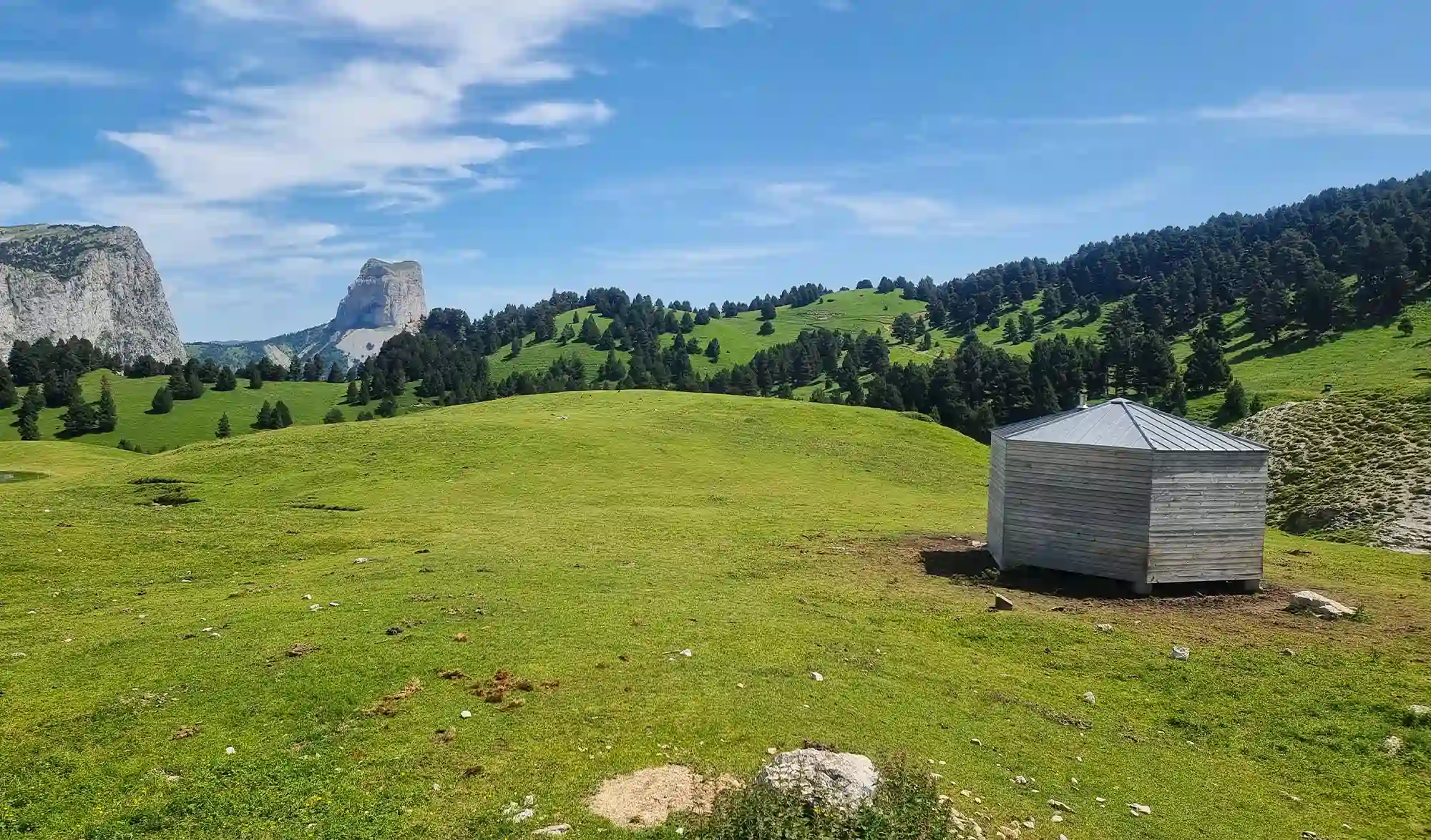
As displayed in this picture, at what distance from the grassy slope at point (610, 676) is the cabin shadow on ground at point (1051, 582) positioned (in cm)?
119

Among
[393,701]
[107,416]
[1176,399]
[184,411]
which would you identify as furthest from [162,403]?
[1176,399]

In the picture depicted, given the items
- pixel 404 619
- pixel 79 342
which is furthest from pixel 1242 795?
pixel 79 342

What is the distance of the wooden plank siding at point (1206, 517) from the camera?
76.9ft

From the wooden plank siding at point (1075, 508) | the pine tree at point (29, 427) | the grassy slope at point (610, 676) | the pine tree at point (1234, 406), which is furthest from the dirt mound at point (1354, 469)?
the pine tree at point (29, 427)

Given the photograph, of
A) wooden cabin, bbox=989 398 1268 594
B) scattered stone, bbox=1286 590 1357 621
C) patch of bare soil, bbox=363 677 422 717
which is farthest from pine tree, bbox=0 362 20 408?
scattered stone, bbox=1286 590 1357 621

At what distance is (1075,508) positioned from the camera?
81.7ft

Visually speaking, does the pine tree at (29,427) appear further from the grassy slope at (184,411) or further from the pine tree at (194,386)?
the pine tree at (194,386)

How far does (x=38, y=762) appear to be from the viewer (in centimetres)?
1131

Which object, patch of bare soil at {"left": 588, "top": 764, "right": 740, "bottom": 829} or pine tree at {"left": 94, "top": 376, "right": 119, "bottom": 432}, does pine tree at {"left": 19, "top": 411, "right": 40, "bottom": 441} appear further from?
patch of bare soil at {"left": 588, "top": 764, "right": 740, "bottom": 829}

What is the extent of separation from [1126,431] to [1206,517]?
344 centimetres

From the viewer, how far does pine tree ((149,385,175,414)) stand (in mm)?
132375

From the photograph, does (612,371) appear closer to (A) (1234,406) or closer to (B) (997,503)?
(A) (1234,406)

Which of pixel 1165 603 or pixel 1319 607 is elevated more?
pixel 1319 607

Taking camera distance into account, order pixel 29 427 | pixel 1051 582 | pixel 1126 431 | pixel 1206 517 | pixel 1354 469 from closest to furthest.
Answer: pixel 1206 517 < pixel 1126 431 < pixel 1051 582 < pixel 1354 469 < pixel 29 427
